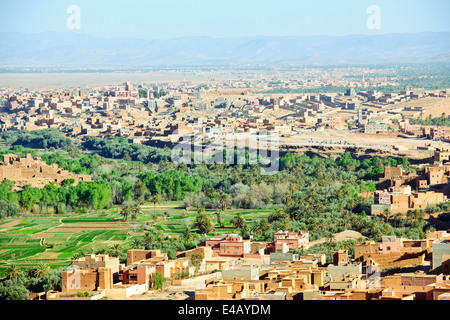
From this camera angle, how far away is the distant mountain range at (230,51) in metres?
69.6

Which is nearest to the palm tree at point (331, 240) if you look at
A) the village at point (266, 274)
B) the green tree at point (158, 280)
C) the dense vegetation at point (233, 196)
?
the dense vegetation at point (233, 196)

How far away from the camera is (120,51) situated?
273ft

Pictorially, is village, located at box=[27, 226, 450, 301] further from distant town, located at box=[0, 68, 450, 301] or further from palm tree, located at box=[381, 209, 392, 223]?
palm tree, located at box=[381, 209, 392, 223]

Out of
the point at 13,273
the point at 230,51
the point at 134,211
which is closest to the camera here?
the point at 13,273

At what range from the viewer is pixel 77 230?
22.0m

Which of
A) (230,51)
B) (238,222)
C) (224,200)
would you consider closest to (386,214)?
(238,222)

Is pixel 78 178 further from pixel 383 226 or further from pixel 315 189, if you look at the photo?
pixel 383 226

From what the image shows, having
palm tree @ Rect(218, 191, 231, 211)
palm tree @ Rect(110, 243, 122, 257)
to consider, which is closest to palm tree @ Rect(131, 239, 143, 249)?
palm tree @ Rect(110, 243, 122, 257)

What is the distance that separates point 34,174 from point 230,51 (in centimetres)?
7335

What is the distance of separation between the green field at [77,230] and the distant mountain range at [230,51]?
3479 cm

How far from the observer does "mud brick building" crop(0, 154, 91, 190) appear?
94.2ft

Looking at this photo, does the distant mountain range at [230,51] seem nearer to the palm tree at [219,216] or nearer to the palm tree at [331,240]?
the palm tree at [219,216]

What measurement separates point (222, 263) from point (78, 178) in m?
14.1

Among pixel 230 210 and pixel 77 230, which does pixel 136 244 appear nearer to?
pixel 77 230
